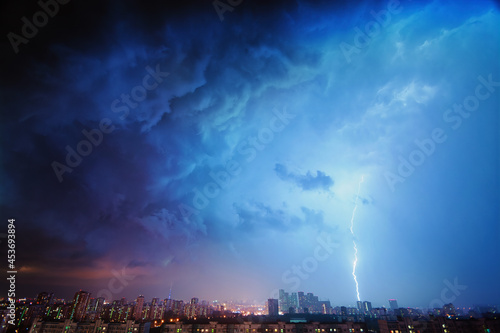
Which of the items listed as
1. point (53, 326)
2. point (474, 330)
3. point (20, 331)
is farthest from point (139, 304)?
point (474, 330)

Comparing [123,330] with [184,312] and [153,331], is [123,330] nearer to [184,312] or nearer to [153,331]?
[153,331]

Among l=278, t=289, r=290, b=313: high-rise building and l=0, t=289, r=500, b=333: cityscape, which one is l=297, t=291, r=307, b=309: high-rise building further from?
l=0, t=289, r=500, b=333: cityscape

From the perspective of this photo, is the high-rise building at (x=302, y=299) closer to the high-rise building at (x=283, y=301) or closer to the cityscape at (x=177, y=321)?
the high-rise building at (x=283, y=301)

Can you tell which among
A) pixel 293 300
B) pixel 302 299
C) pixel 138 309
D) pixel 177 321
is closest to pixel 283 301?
pixel 293 300

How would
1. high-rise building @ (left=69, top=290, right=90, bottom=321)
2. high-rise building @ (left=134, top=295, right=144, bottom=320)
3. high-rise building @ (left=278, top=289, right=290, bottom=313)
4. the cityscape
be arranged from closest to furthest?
the cityscape
high-rise building @ (left=69, top=290, right=90, bottom=321)
high-rise building @ (left=134, top=295, right=144, bottom=320)
high-rise building @ (left=278, top=289, right=290, bottom=313)

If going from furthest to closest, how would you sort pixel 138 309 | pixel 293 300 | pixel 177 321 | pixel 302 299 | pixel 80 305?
pixel 293 300
pixel 302 299
pixel 138 309
pixel 80 305
pixel 177 321

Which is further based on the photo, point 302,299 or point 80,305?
point 302,299

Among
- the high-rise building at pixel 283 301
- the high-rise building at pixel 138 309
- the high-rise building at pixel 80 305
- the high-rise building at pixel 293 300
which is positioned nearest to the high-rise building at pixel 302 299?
the high-rise building at pixel 293 300

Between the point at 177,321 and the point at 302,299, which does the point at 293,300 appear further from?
the point at 177,321

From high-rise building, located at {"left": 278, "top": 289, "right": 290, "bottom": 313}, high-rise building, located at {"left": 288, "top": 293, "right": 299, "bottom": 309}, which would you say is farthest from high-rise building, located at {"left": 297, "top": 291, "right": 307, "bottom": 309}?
high-rise building, located at {"left": 278, "top": 289, "right": 290, "bottom": 313}
